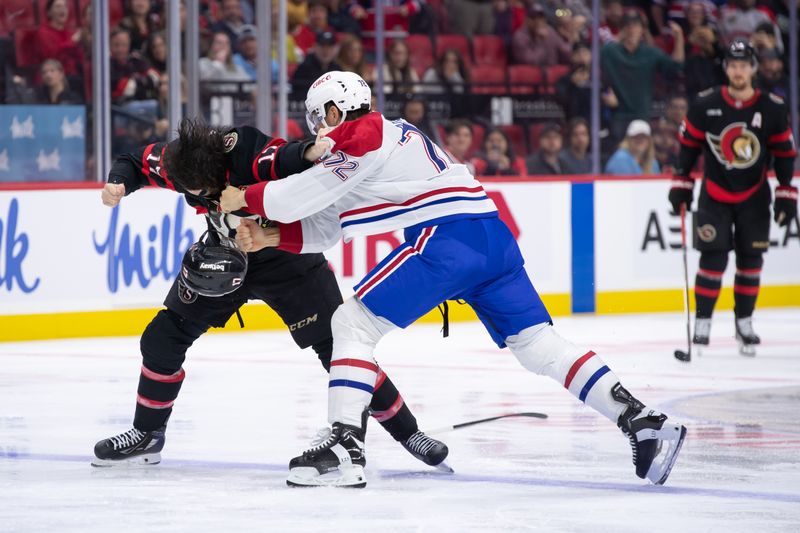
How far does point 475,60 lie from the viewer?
1055cm

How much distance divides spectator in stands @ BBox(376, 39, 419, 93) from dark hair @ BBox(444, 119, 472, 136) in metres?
0.33

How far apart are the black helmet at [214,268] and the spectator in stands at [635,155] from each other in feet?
19.8

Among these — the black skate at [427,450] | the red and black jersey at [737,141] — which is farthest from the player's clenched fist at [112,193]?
the red and black jersey at [737,141]

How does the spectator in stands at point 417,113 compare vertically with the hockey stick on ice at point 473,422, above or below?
above

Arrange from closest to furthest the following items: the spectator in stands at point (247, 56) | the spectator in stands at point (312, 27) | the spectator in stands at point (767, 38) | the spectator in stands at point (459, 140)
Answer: the spectator in stands at point (247, 56), the spectator in stands at point (459, 140), the spectator in stands at point (312, 27), the spectator in stands at point (767, 38)

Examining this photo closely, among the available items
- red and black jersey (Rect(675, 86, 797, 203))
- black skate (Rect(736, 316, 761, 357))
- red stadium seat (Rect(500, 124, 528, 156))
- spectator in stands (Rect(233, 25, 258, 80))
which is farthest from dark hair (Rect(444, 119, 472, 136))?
black skate (Rect(736, 316, 761, 357))

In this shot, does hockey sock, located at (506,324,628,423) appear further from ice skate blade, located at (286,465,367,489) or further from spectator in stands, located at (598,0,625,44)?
spectator in stands, located at (598,0,625,44)

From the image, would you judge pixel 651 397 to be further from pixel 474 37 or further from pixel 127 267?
pixel 474 37

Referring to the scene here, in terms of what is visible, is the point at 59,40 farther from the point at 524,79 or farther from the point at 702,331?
the point at 702,331

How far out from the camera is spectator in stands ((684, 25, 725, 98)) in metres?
11.0

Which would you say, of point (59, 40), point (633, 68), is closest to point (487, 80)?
point (633, 68)

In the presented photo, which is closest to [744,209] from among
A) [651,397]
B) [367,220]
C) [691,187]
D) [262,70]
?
[691,187]

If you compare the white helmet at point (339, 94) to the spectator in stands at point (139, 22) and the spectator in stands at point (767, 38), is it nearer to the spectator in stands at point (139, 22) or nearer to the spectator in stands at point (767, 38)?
the spectator in stands at point (139, 22)

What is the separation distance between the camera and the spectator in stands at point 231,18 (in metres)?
8.96
